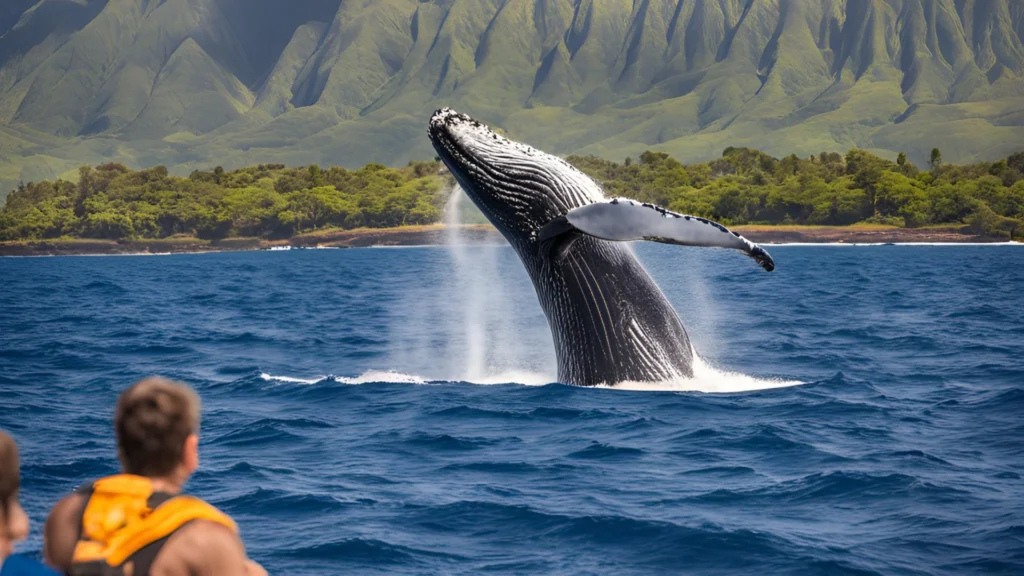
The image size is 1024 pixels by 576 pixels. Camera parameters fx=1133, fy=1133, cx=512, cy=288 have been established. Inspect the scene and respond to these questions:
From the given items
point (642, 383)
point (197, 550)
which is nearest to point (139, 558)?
point (197, 550)

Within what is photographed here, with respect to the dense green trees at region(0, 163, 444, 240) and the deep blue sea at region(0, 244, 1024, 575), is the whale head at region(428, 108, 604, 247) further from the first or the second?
the dense green trees at region(0, 163, 444, 240)

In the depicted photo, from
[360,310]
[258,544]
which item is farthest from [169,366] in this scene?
[360,310]

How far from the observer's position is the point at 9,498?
2.90 metres

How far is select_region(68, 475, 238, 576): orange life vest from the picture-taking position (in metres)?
2.83

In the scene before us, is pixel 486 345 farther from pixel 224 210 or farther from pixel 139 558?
pixel 224 210

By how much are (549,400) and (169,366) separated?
25.4 feet

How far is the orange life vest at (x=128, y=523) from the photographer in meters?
2.83

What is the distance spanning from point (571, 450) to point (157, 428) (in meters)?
6.26

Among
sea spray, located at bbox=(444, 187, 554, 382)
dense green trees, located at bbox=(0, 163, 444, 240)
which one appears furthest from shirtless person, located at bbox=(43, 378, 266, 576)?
dense green trees, located at bbox=(0, 163, 444, 240)

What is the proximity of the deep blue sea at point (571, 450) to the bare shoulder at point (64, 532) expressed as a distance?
3321 mm

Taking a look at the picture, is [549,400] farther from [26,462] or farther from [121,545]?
[121,545]

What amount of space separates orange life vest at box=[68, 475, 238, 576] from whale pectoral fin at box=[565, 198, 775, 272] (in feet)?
16.6

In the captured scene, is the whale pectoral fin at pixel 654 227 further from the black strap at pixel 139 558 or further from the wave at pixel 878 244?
the wave at pixel 878 244

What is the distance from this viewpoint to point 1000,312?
24.4 m
